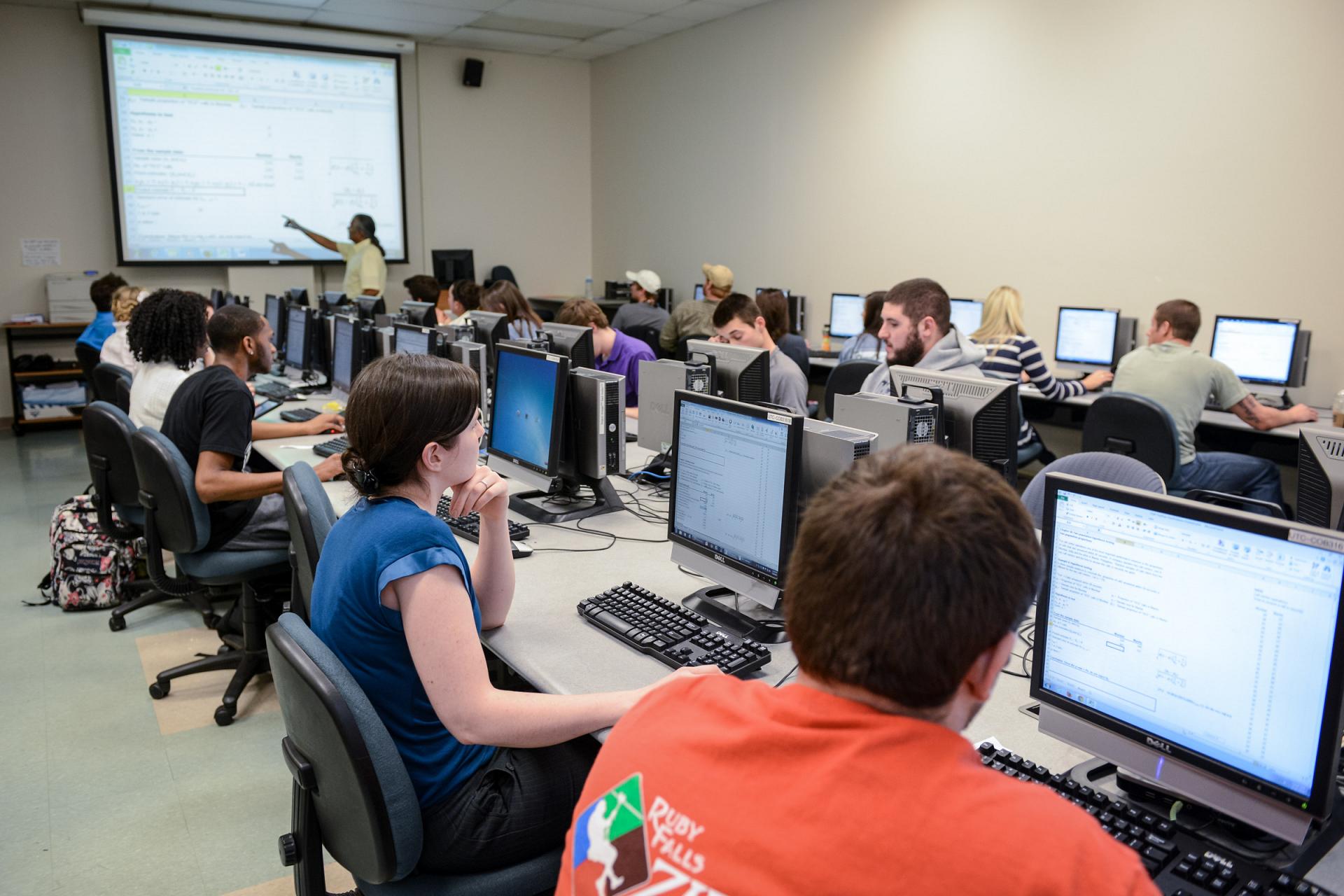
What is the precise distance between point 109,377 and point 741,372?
3.14 meters

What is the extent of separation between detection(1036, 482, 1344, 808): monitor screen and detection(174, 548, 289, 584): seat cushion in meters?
2.45

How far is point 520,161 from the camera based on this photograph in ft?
30.8

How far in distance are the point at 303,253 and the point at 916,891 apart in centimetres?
874

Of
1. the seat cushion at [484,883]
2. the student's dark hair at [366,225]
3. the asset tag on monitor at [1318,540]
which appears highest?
the student's dark hair at [366,225]

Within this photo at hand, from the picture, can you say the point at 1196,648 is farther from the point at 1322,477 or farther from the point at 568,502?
the point at 568,502

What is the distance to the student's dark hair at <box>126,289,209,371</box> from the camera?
3.37 m

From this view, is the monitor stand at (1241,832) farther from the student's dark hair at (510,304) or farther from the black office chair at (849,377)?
the student's dark hair at (510,304)

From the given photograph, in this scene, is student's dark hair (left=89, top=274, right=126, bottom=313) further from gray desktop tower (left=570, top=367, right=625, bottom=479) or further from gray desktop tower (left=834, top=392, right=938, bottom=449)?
gray desktop tower (left=834, top=392, right=938, bottom=449)

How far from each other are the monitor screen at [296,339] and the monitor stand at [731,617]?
3.86m

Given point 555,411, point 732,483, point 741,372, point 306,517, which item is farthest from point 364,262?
point 732,483

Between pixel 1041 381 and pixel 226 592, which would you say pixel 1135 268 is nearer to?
pixel 1041 381

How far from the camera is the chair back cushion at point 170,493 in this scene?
276 centimetres

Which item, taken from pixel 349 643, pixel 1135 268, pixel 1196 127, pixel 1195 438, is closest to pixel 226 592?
pixel 349 643

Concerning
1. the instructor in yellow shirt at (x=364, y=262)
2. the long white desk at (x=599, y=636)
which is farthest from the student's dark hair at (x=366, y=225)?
the long white desk at (x=599, y=636)
